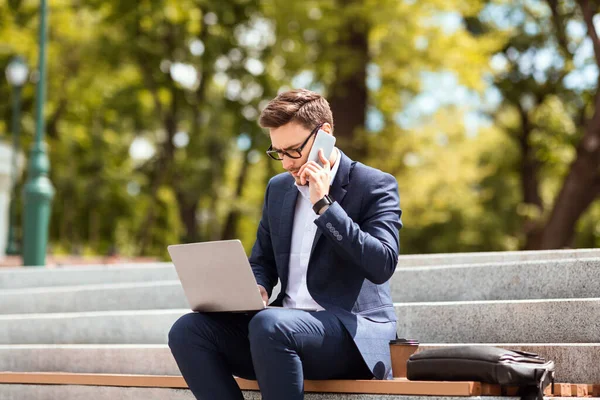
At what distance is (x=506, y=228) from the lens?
32.2 meters

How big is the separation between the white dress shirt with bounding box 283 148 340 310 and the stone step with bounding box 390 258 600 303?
176 cm

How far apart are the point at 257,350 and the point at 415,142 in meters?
19.1

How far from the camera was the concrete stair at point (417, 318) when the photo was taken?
17.4 ft

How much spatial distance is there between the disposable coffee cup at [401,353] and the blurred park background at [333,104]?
13.4m

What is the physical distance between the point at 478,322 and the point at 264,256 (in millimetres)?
1349

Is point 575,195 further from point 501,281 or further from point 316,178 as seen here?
point 316,178

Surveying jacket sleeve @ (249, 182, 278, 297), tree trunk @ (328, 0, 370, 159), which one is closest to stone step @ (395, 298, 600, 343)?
jacket sleeve @ (249, 182, 278, 297)

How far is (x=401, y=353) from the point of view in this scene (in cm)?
462

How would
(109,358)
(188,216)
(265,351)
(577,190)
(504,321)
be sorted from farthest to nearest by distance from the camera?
(188,216) → (577,190) → (109,358) → (504,321) → (265,351)

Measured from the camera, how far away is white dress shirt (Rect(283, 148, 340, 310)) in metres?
4.80

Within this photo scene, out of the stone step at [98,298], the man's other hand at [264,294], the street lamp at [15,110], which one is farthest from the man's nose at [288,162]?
the street lamp at [15,110]

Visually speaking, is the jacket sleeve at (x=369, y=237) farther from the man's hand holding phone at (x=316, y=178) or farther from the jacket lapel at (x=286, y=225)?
the jacket lapel at (x=286, y=225)

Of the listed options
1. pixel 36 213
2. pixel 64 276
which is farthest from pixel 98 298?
pixel 36 213

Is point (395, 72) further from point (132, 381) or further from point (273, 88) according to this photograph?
point (132, 381)
